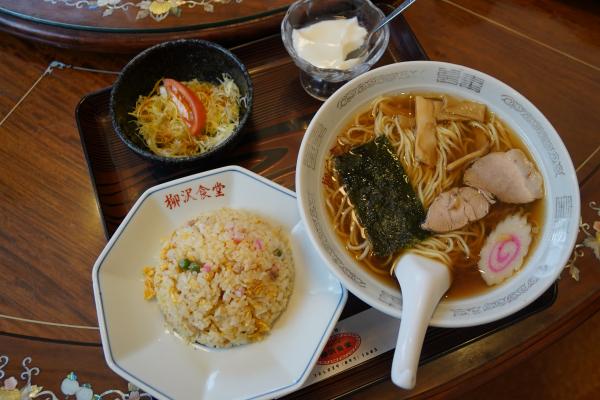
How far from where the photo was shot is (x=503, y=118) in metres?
1.64

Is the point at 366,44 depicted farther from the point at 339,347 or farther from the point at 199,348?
the point at 199,348

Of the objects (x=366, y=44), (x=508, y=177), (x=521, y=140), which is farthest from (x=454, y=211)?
(x=366, y=44)

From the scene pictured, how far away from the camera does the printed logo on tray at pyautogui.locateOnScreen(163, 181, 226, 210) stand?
65.3 inches

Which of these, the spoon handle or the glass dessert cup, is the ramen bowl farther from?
the spoon handle

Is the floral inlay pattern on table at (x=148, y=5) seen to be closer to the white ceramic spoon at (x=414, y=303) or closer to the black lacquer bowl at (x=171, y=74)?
the black lacquer bowl at (x=171, y=74)

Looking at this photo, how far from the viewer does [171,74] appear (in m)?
1.90

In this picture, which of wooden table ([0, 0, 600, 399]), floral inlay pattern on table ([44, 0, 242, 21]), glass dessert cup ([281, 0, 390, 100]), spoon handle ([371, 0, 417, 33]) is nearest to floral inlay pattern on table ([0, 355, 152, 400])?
wooden table ([0, 0, 600, 399])

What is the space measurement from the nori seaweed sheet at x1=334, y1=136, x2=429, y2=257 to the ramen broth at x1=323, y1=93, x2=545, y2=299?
4 centimetres

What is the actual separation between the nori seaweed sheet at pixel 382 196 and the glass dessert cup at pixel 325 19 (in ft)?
1.11

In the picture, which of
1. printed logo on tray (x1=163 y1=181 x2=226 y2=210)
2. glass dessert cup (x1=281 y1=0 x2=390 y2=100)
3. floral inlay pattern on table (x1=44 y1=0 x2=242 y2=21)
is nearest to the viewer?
printed logo on tray (x1=163 y1=181 x2=226 y2=210)

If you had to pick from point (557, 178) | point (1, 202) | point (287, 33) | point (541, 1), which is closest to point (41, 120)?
point (1, 202)

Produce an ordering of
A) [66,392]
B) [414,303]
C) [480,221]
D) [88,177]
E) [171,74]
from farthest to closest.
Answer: [171,74] → [88,177] → [480,221] → [66,392] → [414,303]

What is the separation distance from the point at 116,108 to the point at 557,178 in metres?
1.59

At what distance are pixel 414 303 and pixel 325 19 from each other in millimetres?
1274
